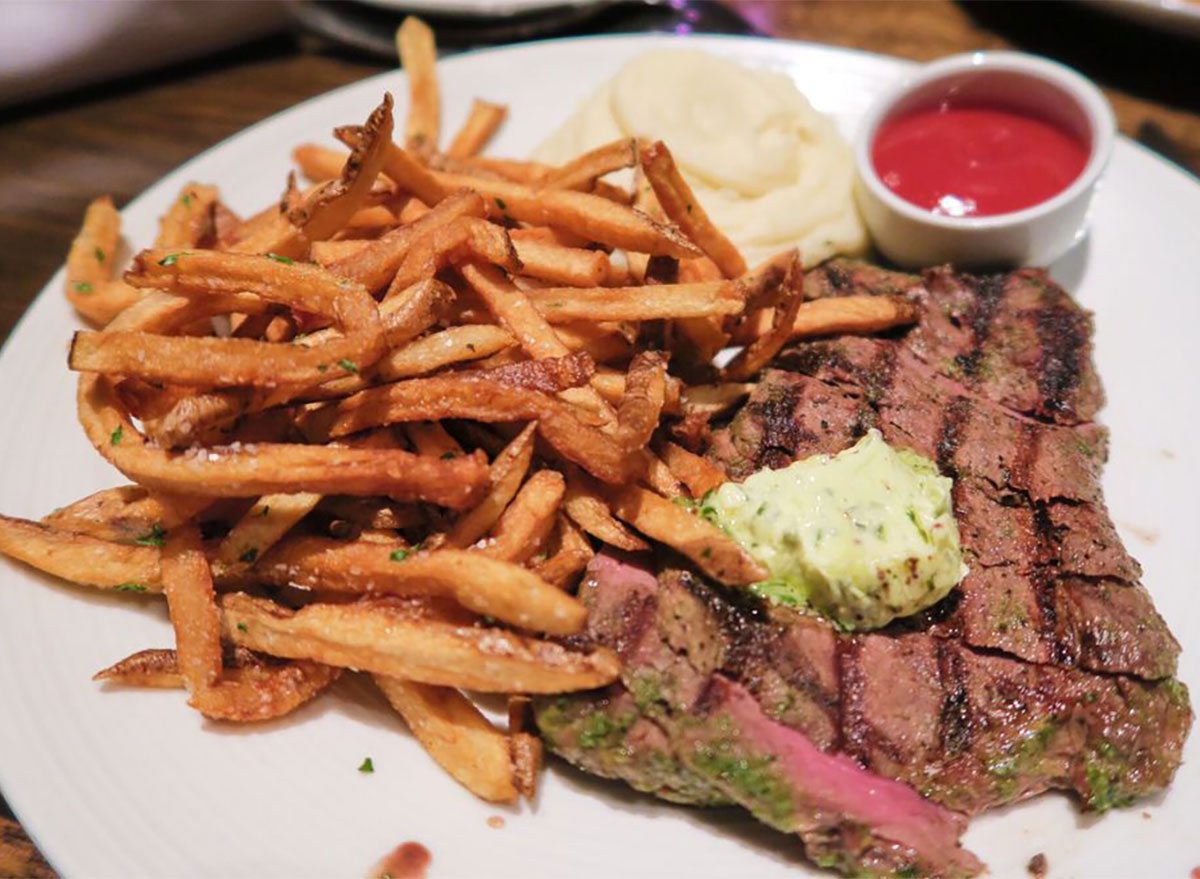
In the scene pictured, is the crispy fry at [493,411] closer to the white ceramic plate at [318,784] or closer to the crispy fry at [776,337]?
the crispy fry at [776,337]

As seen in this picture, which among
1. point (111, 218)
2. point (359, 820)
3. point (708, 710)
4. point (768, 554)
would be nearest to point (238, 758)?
point (359, 820)

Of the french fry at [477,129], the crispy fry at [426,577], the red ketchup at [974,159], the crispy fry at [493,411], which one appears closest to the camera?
the crispy fry at [426,577]

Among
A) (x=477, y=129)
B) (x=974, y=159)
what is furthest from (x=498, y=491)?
(x=974, y=159)

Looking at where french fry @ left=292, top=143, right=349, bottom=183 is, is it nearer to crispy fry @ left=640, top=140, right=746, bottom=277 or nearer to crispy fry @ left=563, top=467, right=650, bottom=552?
crispy fry @ left=640, top=140, right=746, bottom=277

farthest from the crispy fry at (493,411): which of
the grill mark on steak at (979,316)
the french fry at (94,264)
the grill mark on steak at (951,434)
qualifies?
the french fry at (94,264)

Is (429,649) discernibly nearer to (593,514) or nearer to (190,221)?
(593,514)

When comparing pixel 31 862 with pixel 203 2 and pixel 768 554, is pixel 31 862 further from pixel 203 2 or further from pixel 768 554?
pixel 203 2

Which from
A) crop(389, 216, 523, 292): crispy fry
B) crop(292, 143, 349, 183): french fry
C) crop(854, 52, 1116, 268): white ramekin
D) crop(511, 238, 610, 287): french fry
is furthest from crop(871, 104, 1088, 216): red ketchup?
crop(292, 143, 349, 183): french fry
